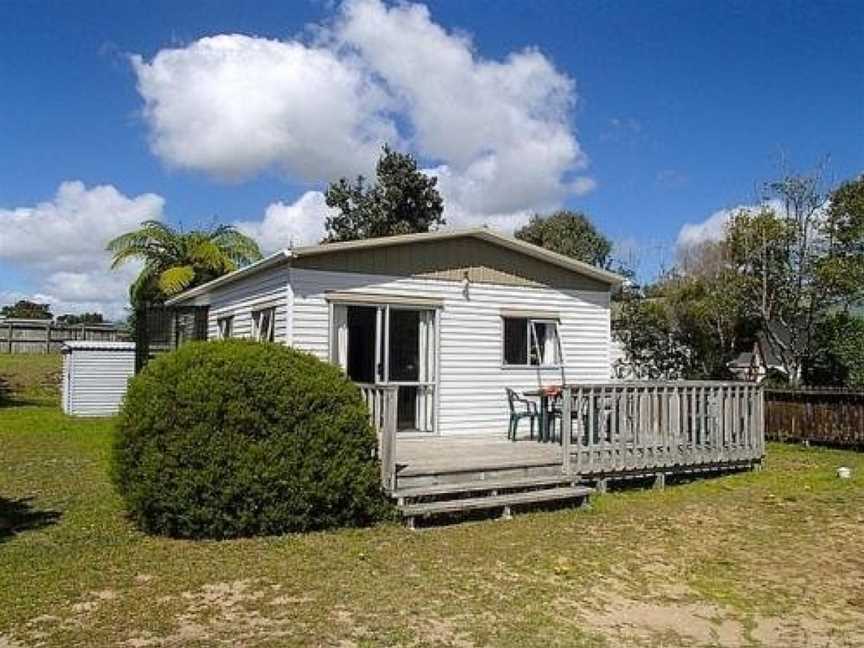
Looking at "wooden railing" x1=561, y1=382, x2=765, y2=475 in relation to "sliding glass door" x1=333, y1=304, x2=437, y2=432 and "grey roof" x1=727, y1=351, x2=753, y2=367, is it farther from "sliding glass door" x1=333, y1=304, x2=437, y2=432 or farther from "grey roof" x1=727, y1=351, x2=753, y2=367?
"grey roof" x1=727, y1=351, x2=753, y2=367

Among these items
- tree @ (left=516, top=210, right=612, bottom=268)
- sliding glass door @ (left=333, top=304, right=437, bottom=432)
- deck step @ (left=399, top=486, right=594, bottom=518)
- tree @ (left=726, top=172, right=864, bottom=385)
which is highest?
tree @ (left=516, top=210, right=612, bottom=268)

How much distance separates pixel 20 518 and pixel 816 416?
13401 mm

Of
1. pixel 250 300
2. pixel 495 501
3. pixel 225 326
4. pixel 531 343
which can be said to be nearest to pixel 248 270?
pixel 250 300

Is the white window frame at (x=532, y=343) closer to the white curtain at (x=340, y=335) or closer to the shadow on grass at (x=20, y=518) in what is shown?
the white curtain at (x=340, y=335)

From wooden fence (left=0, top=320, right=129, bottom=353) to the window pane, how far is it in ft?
61.2

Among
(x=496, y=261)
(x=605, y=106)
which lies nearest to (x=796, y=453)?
(x=496, y=261)

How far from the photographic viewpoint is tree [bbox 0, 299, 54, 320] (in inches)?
1836

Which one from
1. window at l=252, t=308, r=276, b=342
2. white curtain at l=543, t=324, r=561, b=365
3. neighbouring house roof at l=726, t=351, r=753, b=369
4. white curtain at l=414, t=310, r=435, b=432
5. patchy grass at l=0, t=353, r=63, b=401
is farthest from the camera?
neighbouring house roof at l=726, t=351, r=753, b=369

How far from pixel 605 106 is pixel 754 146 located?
21.9 ft

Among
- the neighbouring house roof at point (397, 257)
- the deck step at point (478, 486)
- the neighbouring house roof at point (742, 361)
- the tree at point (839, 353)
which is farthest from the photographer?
the neighbouring house roof at point (742, 361)

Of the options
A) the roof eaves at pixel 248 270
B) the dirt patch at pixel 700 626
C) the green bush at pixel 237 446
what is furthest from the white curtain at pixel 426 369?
the dirt patch at pixel 700 626

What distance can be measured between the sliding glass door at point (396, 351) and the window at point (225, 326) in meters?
3.30

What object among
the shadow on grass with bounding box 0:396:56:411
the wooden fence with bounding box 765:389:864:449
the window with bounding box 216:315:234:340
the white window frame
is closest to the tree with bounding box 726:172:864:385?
the wooden fence with bounding box 765:389:864:449

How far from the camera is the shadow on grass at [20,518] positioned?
661 cm
